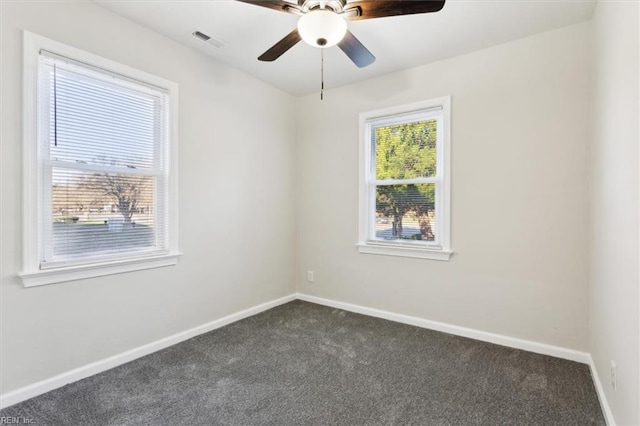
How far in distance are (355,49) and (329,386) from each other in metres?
2.31

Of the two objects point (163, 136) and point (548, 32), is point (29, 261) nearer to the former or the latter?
point (163, 136)

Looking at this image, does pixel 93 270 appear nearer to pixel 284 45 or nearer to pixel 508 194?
pixel 284 45

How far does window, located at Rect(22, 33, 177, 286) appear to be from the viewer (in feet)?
6.66

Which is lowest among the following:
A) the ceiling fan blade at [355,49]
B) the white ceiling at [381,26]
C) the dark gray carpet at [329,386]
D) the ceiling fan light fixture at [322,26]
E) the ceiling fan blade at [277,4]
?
the dark gray carpet at [329,386]

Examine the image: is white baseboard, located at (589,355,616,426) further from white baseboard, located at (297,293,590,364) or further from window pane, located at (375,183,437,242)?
window pane, located at (375,183,437,242)

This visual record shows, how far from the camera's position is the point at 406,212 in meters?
3.37

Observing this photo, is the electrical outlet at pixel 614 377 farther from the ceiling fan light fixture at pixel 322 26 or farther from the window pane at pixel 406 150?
the ceiling fan light fixture at pixel 322 26

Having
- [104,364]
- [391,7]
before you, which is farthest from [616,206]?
[104,364]

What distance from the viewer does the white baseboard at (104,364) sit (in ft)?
6.39

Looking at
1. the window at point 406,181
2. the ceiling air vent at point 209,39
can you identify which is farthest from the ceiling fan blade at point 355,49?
the ceiling air vent at point 209,39

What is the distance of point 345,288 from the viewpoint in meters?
3.75

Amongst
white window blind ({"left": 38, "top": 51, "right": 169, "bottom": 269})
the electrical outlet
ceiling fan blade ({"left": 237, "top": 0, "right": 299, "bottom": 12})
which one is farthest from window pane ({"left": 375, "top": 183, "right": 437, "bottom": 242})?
white window blind ({"left": 38, "top": 51, "right": 169, "bottom": 269})

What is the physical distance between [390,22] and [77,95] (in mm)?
2346

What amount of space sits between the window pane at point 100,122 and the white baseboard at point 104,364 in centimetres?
146
